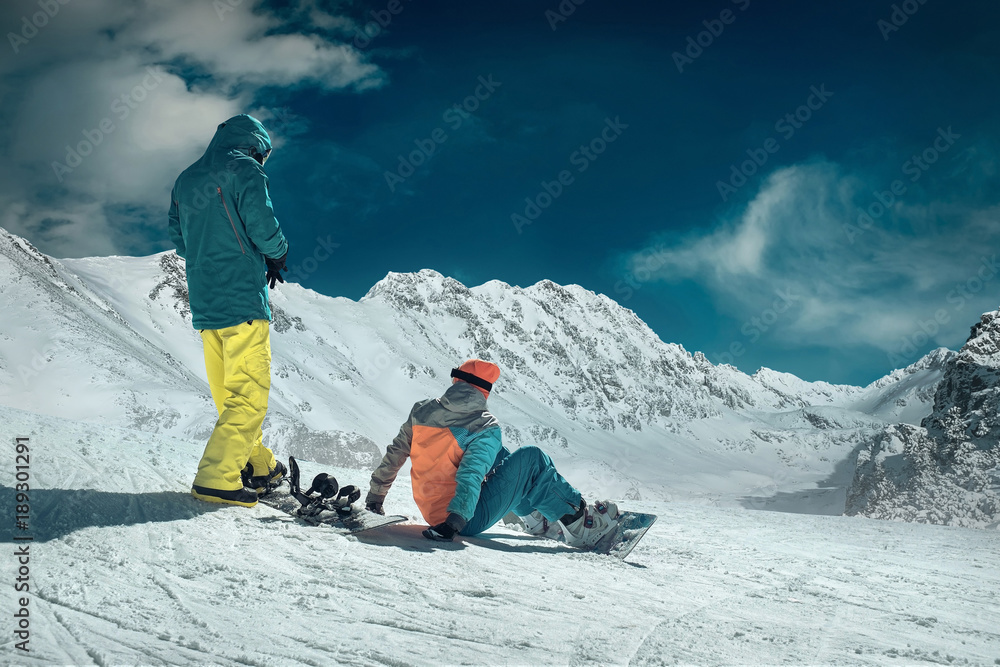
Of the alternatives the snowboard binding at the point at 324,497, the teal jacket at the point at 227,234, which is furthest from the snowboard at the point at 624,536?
the teal jacket at the point at 227,234

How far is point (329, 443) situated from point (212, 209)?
1837 centimetres

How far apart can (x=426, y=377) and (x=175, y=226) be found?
7648cm

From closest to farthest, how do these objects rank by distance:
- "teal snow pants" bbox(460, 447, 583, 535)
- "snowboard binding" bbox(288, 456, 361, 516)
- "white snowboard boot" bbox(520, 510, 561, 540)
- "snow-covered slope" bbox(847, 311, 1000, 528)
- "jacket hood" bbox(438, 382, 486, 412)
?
"snowboard binding" bbox(288, 456, 361, 516) < "jacket hood" bbox(438, 382, 486, 412) < "teal snow pants" bbox(460, 447, 583, 535) < "white snowboard boot" bbox(520, 510, 561, 540) < "snow-covered slope" bbox(847, 311, 1000, 528)

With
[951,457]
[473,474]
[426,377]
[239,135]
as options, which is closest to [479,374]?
[473,474]

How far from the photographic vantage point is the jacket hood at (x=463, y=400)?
293cm

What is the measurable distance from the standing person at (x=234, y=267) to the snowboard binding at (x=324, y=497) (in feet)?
0.73

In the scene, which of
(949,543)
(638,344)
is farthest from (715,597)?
(638,344)

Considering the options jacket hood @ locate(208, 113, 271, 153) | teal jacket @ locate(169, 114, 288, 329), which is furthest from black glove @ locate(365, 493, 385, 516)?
jacket hood @ locate(208, 113, 271, 153)

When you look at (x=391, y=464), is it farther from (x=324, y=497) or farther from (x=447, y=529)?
(x=447, y=529)

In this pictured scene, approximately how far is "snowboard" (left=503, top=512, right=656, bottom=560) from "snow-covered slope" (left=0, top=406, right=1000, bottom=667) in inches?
4.6

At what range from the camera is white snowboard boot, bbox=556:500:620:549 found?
3135mm

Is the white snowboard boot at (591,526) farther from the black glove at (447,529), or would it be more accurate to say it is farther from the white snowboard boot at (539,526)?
the black glove at (447,529)

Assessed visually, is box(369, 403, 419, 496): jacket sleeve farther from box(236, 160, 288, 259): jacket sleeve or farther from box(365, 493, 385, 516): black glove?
box(236, 160, 288, 259): jacket sleeve

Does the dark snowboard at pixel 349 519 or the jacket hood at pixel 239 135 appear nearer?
the dark snowboard at pixel 349 519
